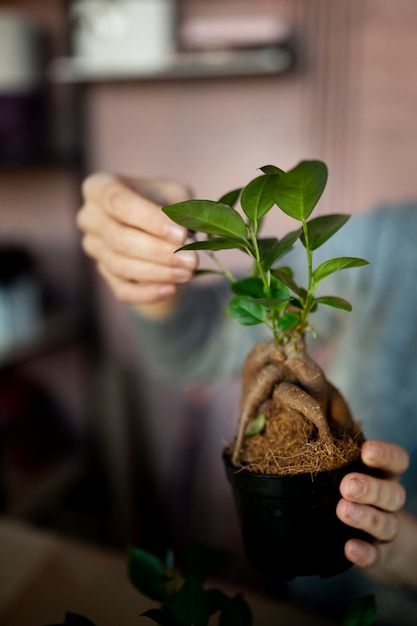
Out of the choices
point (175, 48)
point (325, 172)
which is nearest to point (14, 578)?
point (325, 172)

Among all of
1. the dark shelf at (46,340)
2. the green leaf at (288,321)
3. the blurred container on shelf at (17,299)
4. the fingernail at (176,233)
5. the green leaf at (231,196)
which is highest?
the green leaf at (231,196)

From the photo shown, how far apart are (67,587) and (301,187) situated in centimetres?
55

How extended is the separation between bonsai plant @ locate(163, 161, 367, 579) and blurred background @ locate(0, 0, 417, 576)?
2.35 ft

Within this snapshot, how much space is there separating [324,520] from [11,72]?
1.43 metres

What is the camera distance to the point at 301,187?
0.40 metres

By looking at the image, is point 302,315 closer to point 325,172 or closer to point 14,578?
point 325,172

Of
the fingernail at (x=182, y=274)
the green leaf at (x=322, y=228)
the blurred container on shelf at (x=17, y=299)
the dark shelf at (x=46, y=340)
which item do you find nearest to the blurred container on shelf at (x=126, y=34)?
the blurred container on shelf at (x=17, y=299)

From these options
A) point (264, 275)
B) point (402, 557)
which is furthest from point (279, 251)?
point (402, 557)

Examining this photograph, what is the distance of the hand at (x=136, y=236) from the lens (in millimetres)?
610

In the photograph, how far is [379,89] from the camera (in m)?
1.22

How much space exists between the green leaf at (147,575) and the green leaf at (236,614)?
0.21 ft

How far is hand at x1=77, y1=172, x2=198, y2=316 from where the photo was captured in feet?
2.00

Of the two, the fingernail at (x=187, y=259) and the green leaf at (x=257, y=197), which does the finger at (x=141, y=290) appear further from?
the green leaf at (x=257, y=197)

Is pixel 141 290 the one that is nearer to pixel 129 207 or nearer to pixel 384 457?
pixel 129 207
